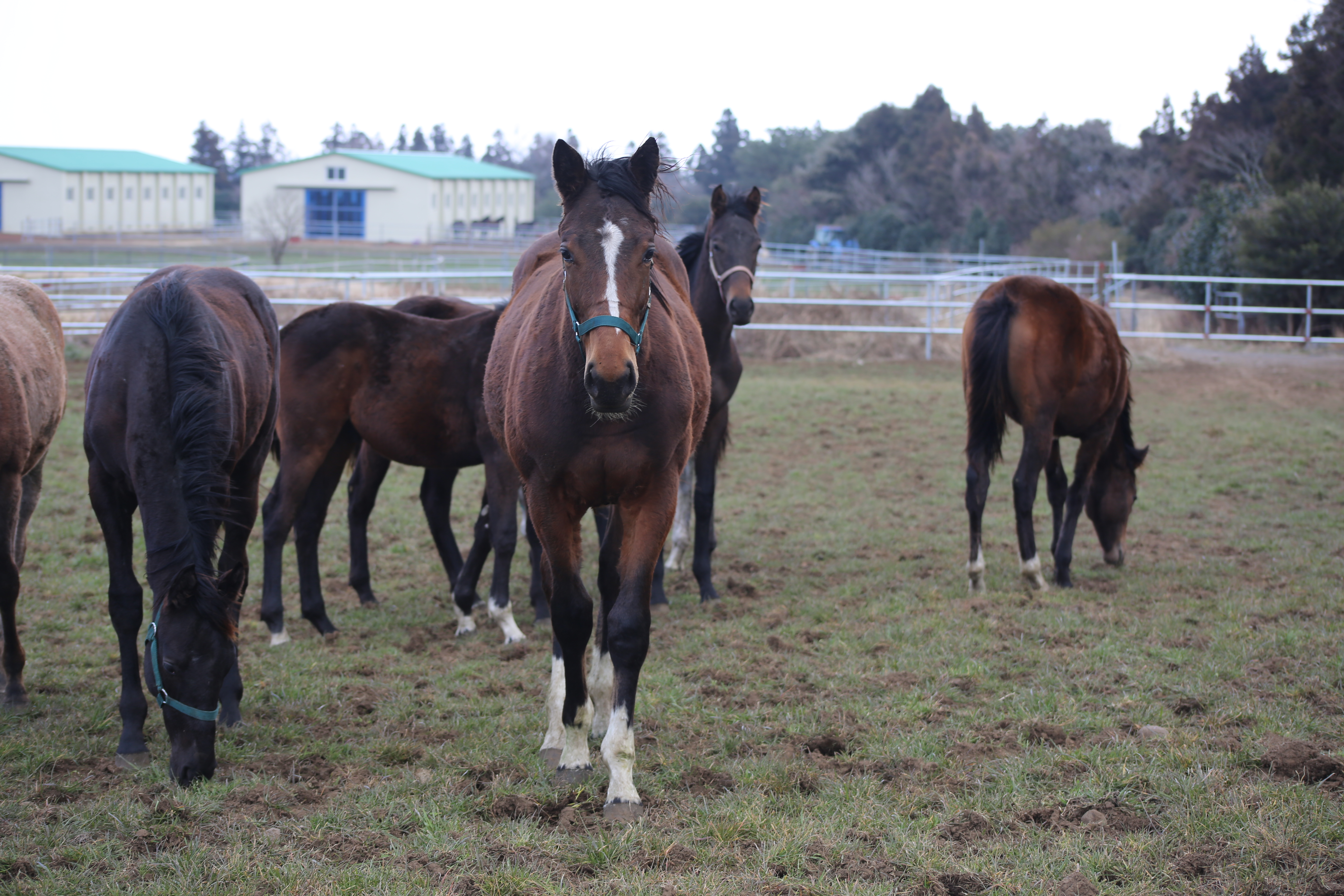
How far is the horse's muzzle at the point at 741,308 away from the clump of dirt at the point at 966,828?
3.60 m

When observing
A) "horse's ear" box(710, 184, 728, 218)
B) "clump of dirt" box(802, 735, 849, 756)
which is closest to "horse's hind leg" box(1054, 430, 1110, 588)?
"horse's ear" box(710, 184, 728, 218)

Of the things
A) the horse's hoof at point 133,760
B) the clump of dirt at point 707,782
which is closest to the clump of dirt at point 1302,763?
the clump of dirt at point 707,782

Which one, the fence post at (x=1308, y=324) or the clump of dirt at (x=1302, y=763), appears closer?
the clump of dirt at (x=1302, y=763)

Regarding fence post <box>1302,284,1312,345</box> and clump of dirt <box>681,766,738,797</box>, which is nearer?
clump of dirt <box>681,766,738,797</box>

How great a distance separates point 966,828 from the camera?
3.00 m

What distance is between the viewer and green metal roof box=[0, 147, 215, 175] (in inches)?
1927

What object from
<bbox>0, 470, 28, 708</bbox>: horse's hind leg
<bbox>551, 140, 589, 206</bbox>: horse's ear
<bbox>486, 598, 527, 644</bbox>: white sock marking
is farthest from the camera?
<bbox>486, 598, 527, 644</bbox>: white sock marking

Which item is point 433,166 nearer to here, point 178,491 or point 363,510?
point 363,510

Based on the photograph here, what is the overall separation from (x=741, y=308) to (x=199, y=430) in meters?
3.49

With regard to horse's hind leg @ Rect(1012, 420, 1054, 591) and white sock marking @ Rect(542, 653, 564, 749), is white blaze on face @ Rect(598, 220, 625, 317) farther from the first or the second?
horse's hind leg @ Rect(1012, 420, 1054, 591)

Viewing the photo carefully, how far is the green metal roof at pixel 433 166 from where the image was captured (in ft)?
173

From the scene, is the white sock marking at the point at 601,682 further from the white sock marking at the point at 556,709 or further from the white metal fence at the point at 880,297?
the white metal fence at the point at 880,297

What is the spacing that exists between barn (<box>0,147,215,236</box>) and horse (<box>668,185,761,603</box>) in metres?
46.1

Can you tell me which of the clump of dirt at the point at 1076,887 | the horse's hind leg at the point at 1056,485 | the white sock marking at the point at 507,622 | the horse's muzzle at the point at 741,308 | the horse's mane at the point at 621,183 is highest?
the horse's mane at the point at 621,183
